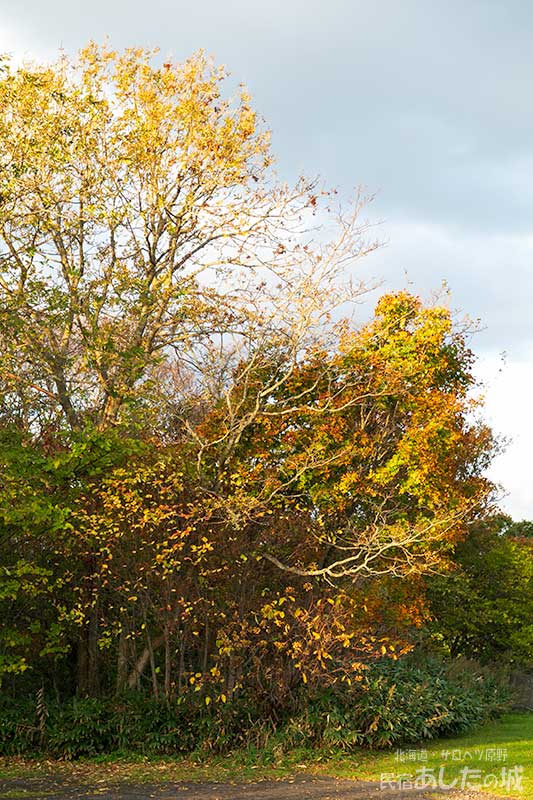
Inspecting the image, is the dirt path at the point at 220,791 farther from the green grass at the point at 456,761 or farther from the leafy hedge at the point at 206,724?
the leafy hedge at the point at 206,724

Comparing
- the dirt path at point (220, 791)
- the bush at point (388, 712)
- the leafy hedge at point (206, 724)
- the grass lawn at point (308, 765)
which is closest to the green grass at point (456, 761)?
the grass lawn at point (308, 765)

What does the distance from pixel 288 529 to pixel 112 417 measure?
3.37 meters

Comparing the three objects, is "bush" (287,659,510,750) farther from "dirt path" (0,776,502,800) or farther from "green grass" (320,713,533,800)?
"dirt path" (0,776,502,800)

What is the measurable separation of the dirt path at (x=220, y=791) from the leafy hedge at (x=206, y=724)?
5.02ft

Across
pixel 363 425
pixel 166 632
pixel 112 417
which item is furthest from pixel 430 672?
pixel 112 417

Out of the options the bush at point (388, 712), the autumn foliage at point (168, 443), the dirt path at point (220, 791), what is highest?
the autumn foliage at point (168, 443)

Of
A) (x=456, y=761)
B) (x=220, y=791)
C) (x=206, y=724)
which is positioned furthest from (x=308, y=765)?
(x=220, y=791)

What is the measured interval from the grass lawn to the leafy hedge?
0.78 feet

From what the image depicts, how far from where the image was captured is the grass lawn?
1078cm

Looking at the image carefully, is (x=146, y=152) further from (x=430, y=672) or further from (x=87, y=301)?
(x=430, y=672)

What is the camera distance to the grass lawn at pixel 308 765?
10781mm

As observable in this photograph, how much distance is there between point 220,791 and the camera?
10.0 metres

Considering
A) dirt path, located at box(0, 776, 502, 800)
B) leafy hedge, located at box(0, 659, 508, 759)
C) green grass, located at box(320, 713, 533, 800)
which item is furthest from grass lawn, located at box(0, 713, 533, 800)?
dirt path, located at box(0, 776, 502, 800)

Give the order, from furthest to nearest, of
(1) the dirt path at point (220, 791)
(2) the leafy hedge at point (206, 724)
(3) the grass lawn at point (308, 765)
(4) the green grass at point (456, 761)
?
(2) the leafy hedge at point (206, 724) → (3) the grass lawn at point (308, 765) → (4) the green grass at point (456, 761) → (1) the dirt path at point (220, 791)
